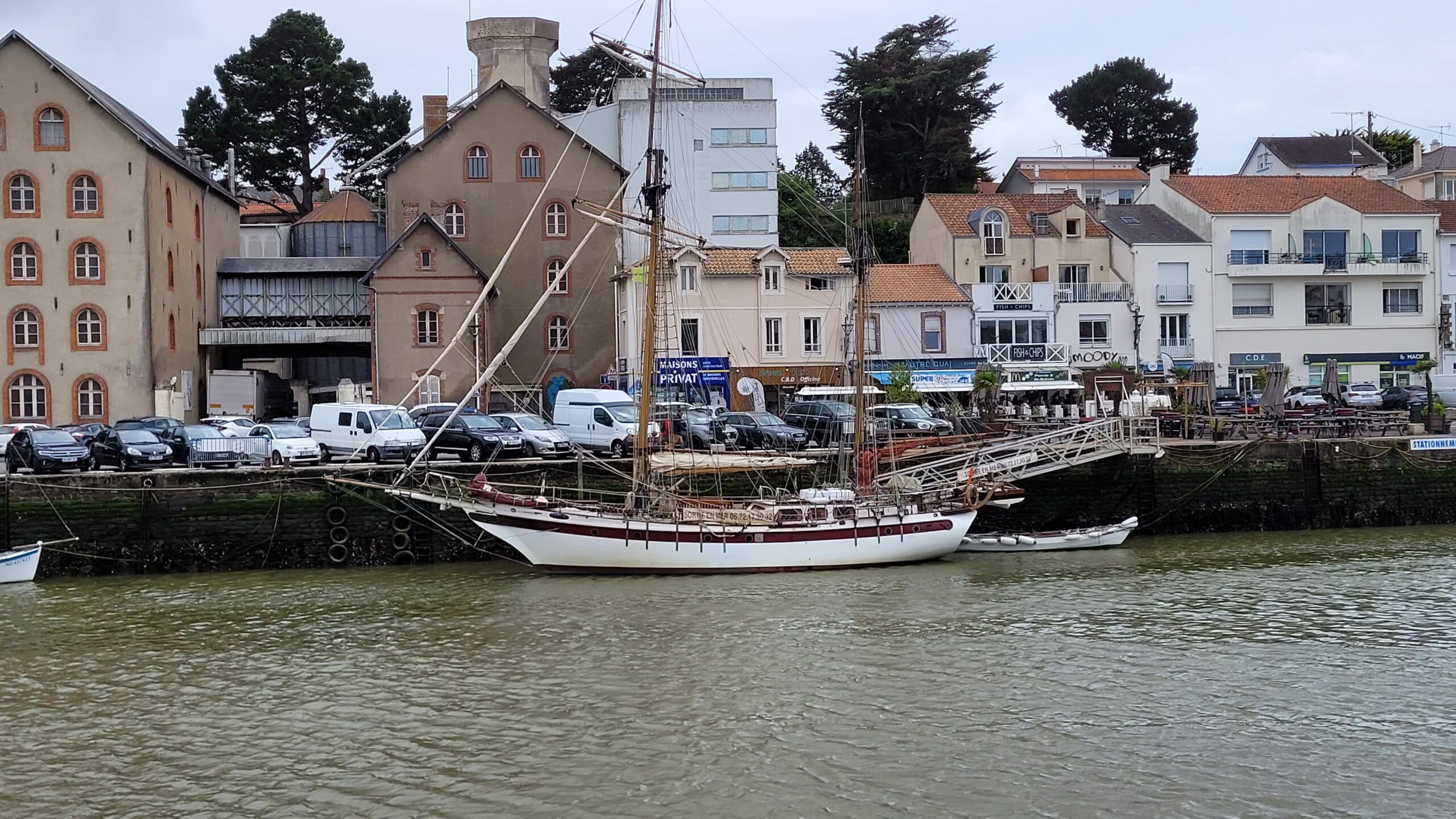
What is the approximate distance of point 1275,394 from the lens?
149 feet

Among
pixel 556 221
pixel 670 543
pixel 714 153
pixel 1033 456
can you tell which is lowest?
pixel 670 543

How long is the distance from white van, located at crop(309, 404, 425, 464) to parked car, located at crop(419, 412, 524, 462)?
72 cm

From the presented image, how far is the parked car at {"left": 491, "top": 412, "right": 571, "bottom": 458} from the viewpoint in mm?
39688

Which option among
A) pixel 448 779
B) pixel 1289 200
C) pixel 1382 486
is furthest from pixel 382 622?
pixel 1289 200

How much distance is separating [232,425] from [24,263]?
15.9 m

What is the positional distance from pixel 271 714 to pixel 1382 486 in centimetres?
3135

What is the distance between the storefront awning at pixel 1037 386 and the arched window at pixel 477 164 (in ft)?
83.4

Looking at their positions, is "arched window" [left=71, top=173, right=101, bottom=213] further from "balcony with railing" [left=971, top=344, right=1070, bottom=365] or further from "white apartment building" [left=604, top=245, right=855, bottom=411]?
"balcony with railing" [left=971, top=344, right=1070, bottom=365]

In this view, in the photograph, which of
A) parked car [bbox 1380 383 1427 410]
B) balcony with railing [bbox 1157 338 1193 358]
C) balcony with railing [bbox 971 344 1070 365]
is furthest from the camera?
balcony with railing [bbox 1157 338 1193 358]

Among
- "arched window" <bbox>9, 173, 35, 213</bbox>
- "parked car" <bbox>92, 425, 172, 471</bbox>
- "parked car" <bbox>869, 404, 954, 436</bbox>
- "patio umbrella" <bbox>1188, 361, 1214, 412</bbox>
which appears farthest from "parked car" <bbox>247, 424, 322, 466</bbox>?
"patio umbrella" <bbox>1188, 361, 1214, 412</bbox>

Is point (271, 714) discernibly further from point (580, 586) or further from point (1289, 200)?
point (1289, 200)

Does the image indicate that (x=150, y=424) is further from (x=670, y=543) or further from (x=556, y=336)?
(x=670, y=543)

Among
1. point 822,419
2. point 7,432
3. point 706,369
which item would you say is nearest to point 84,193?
point 7,432

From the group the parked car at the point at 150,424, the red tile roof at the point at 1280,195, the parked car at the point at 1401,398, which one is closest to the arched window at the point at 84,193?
the parked car at the point at 150,424
